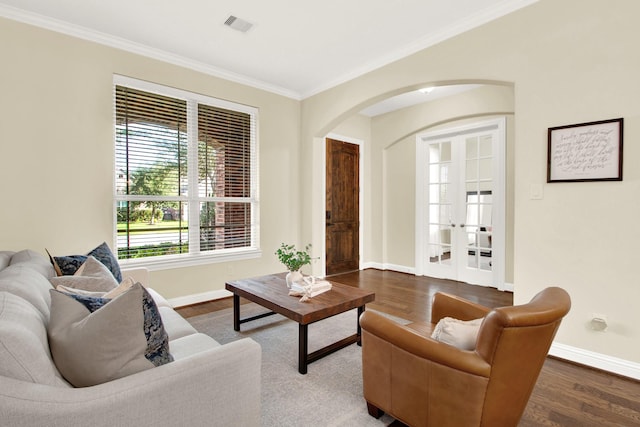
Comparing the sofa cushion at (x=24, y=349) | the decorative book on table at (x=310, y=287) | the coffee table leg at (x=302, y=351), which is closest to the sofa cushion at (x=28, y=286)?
the sofa cushion at (x=24, y=349)

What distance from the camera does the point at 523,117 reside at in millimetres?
2609

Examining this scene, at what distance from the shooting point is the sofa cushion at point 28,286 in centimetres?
134

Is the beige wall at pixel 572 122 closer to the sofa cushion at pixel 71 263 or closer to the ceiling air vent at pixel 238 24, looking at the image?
the ceiling air vent at pixel 238 24

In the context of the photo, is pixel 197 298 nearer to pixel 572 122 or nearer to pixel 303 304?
pixel 303 304

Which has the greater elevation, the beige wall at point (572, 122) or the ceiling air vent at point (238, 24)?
the ceiling air vent at point (238, 24)

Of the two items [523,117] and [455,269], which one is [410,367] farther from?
[455,269]

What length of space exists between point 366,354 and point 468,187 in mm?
3942

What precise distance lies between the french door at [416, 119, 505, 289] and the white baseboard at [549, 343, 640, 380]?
2.14 meters

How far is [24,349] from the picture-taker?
3.08ft

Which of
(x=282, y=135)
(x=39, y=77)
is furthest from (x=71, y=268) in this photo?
(x=282, y=135)

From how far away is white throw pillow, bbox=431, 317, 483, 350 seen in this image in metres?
1.48

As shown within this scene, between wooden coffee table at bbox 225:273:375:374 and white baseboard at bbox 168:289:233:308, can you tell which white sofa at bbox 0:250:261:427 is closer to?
wooden coffee table at bbox 225:273:375:374

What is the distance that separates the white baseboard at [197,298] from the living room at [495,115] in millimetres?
36

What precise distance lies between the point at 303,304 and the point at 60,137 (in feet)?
9.12
